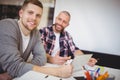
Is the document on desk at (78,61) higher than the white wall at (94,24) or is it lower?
lower

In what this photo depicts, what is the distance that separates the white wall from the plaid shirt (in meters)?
0.05

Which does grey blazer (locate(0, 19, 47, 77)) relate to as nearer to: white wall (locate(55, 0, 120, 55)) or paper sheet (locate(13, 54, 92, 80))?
paper sheet (locate(13, 54, 92, 80))

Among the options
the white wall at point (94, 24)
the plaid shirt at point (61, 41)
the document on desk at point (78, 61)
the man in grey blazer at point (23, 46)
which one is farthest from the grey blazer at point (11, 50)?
the white wall at point (94, 24)

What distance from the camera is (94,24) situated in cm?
185

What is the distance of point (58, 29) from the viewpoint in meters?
1.81

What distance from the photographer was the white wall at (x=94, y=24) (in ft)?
5.99

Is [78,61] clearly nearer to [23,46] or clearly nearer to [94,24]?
[23,46]

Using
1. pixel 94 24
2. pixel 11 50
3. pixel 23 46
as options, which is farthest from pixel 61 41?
pixel 11 50

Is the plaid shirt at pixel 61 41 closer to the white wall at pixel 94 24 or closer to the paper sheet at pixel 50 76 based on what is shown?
the white wall at pixel 94 24

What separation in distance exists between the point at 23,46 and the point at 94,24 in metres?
0.80

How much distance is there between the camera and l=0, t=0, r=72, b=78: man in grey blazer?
1.11 metres

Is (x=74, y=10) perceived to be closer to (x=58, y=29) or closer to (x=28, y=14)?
(x=58, y=29)

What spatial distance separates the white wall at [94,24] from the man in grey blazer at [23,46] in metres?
0.50

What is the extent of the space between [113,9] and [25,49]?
0.96 m
